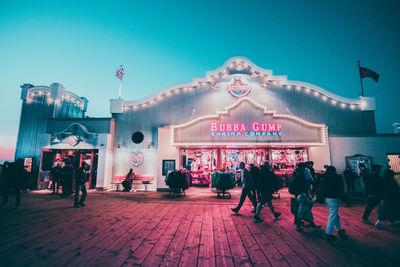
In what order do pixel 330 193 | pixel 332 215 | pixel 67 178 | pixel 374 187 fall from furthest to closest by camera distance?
pixel 67 178 < pixel 374 187 < pixel 330 193 < pixel 332 215

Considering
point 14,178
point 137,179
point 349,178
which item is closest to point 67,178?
point 14,178

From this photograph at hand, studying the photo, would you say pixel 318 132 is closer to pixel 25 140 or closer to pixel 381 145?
pixel 381 145

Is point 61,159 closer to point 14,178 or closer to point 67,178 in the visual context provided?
point 67,178

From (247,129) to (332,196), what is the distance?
8.83 m

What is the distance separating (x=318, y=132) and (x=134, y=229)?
13107 mm

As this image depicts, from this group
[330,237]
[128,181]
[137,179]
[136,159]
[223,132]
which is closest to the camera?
[330,237]

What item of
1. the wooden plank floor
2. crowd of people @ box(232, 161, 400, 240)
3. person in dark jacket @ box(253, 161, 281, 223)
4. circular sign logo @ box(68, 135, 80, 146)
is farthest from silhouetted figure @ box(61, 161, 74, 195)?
crowd of people @ box(232, 161, 400, 240)

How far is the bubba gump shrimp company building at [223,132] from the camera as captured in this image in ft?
43.8

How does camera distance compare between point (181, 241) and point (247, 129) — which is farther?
point (247, 129)

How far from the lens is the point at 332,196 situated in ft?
15.5

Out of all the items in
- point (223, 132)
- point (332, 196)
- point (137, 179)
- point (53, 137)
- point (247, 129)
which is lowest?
point (137, 179)

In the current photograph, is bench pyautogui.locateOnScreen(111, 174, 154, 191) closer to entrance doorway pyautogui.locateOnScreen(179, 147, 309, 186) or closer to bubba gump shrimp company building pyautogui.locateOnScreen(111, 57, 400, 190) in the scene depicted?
bubba gump shrimp company building pyautogui.locateOnScreen(111, 57, 400, 190)

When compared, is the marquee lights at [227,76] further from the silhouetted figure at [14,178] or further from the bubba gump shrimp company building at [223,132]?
the silhouetted figure at [14,178]

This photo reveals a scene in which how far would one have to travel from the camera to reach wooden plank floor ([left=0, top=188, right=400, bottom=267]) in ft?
11.5
